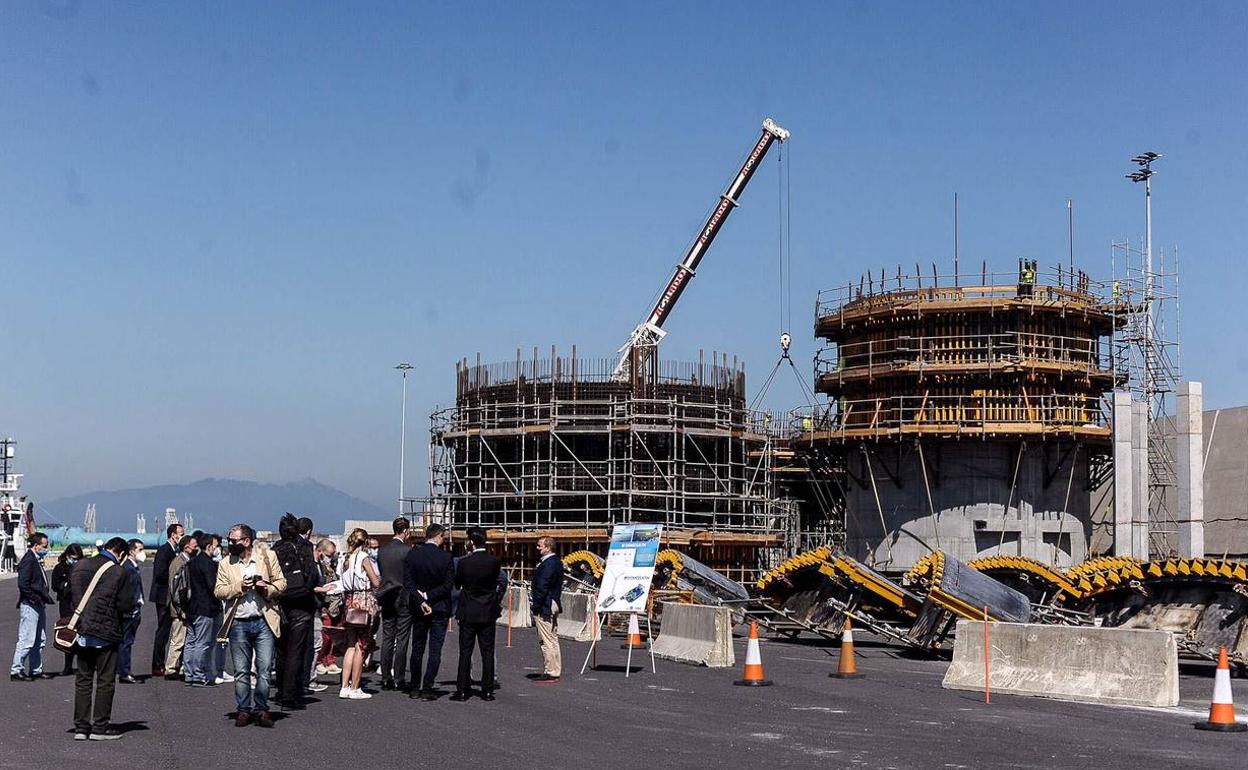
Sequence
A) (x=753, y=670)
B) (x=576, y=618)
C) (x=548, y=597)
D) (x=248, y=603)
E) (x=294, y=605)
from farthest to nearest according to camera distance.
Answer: (x=576, y=618)
(x=753, y=670)
(x=548, y=597)
(x=294, y=605)
(x=248, y=603)

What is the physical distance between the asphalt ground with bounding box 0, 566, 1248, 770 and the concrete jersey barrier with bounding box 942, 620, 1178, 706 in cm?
37

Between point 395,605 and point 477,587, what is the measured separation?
40.7 inches

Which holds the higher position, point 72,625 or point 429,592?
point 429,592

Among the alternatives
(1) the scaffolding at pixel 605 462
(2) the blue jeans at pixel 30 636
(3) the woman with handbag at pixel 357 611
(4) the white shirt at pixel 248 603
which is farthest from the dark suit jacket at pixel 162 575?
(1) the scaffolding at pixel 605 462

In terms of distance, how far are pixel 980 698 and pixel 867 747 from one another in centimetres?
499

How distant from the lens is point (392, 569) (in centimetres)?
1752

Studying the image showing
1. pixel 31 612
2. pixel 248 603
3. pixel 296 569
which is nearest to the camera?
pixel 248 603

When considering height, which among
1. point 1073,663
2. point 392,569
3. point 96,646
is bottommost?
point 1073,663

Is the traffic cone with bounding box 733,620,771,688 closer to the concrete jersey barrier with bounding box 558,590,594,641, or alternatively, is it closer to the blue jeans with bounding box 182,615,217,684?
the blue jeans with bounding box 182,615,217,684

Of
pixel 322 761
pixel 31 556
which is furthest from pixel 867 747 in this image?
pixel 31 556

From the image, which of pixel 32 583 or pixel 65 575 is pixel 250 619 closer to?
pixel 65 575

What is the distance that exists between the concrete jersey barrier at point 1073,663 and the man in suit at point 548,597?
204 inches

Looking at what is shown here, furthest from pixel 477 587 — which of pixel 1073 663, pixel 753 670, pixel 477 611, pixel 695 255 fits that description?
pixel 695 255

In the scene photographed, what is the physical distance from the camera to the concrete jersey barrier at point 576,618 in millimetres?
29938
